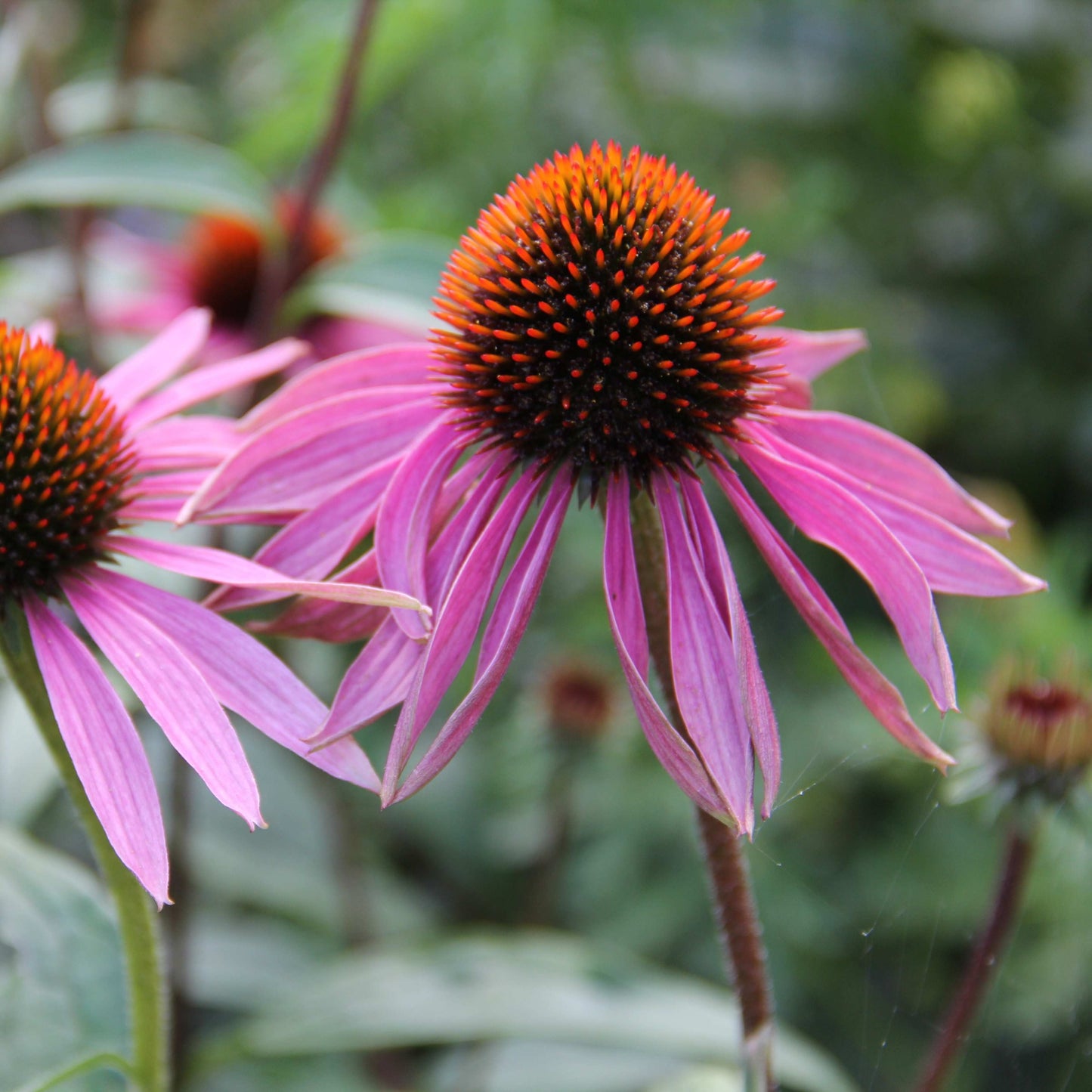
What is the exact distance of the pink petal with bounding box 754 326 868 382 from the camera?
2.08 feet

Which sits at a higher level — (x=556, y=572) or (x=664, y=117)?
(x=664, y=117)

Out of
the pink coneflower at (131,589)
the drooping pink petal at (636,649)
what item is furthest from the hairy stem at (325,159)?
the drooping pink petal at (636,649)

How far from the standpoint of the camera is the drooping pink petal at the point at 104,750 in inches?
17.0

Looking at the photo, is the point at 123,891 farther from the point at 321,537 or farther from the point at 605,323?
the point at 605,323

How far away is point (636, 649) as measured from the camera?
484mm

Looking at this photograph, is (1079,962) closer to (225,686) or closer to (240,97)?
(225,686)

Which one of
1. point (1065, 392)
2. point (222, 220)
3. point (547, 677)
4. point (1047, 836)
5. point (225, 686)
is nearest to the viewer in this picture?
point (225, 686)

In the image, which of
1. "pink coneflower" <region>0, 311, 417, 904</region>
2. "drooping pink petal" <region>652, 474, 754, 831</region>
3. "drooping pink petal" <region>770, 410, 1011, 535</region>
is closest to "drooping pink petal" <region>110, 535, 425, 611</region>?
"pink coneflower" <region>0, 311, 417, 904</region>

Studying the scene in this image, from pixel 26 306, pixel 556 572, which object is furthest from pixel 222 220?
pixel 556 572

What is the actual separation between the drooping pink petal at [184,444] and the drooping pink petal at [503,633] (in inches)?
7.1

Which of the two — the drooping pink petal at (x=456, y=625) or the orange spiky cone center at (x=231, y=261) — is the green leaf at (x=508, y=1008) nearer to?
the drooping pink petal at (x=456, y=625)

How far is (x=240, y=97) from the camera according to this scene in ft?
7.02

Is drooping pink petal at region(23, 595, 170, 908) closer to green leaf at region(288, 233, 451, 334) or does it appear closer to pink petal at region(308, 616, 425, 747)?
pink petal at region(308, 616, 425, 747)

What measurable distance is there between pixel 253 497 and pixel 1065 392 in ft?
6.23
